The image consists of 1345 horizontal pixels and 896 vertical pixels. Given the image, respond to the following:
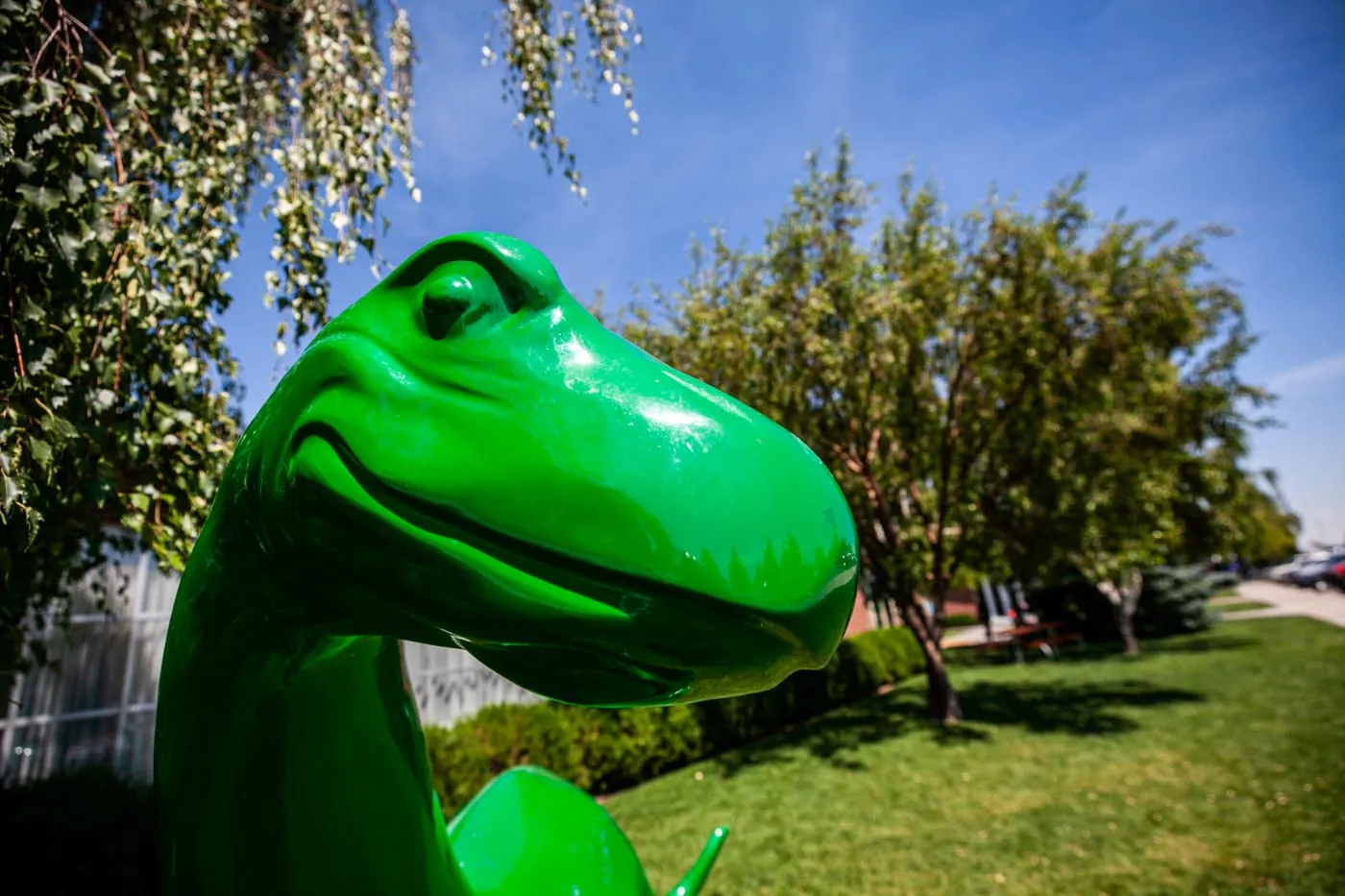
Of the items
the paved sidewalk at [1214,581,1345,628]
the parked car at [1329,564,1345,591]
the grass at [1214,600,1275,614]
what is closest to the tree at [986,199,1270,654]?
the paved sidewalk at [1214,581,1345,628]

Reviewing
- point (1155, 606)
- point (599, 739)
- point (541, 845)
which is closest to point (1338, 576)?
point (1155, 606)

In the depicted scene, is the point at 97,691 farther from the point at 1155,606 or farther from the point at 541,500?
the point at 1155,606

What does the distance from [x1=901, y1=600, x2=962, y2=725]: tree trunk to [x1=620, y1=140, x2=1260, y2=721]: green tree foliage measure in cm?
3

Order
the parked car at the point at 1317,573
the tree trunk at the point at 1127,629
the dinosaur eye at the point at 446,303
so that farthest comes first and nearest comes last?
1. the parked car at the point at 1317,573
2. the tree trunk at the point at 1127,629
3. the dinosaur eye at the point at 446,303

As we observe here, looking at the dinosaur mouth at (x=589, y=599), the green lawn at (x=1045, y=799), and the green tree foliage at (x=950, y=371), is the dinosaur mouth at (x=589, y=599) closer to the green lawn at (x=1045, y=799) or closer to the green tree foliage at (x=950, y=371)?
the green lawn at (x=1045, y=799)

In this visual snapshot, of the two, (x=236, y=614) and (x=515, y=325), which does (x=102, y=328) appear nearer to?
(x=236, y=614)

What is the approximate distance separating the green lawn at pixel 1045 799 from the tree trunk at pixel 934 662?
468 millimetres

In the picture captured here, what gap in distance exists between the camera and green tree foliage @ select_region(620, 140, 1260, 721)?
31.7 feet

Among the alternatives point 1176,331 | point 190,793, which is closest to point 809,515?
point 190,793

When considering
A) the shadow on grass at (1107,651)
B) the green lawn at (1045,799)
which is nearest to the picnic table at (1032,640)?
the shadow on grass at (1107,651)

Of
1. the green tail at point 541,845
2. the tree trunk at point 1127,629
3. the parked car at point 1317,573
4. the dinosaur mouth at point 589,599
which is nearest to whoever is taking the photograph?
the dinosaur mouth at point 589,599

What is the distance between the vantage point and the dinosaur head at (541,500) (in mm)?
590

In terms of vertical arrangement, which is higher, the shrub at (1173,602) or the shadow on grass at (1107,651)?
the shrub at (1173,602)

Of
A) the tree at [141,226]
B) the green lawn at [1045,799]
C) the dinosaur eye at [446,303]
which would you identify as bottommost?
the green lawn at [1045,799]
